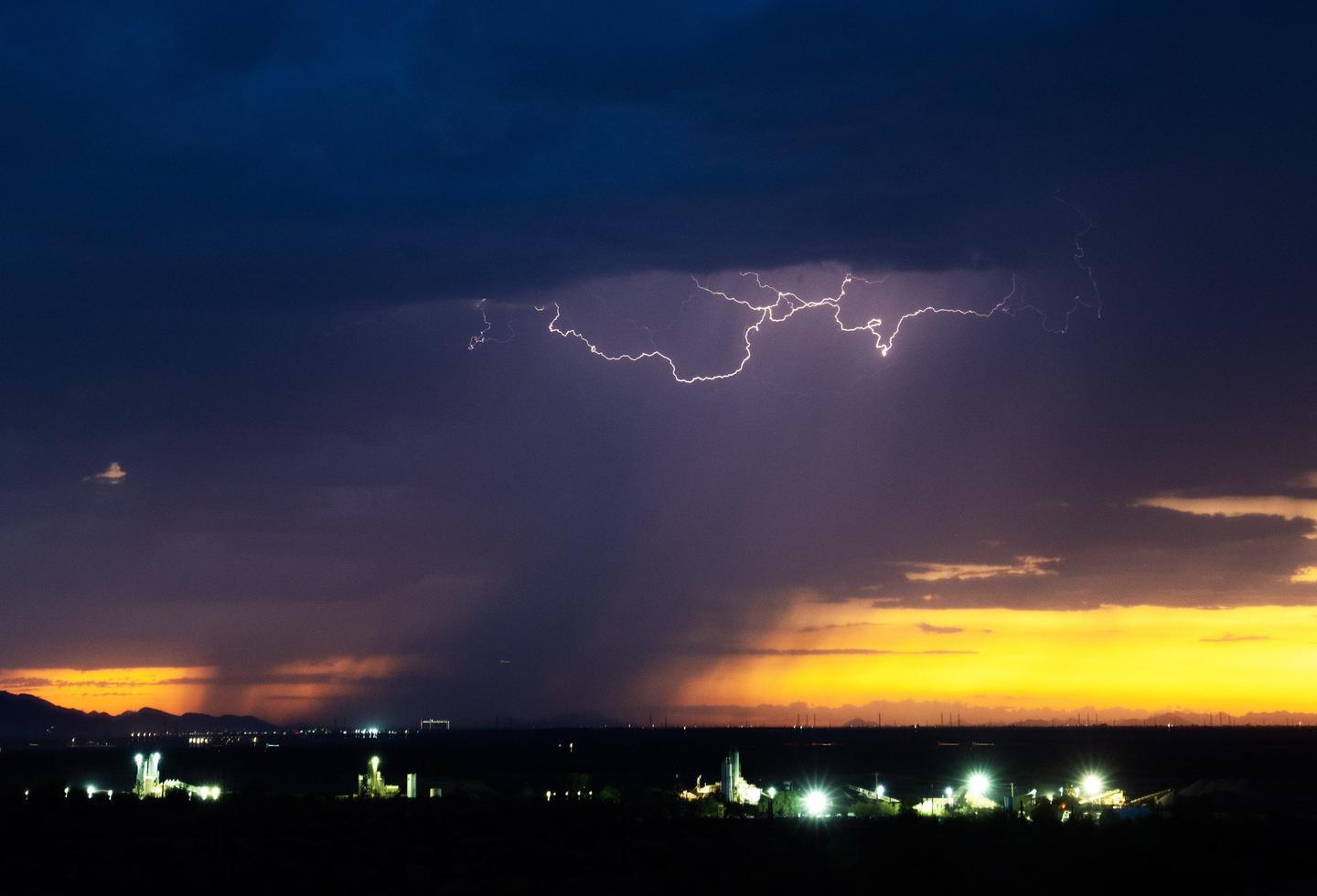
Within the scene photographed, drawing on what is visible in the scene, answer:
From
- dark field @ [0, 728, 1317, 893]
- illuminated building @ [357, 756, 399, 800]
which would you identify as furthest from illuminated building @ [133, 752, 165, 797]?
illuminated building @ [357, 756, 399, 800]

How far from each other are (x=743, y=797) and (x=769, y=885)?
23.2 metres

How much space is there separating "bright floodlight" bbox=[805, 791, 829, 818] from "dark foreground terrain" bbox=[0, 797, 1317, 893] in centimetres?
612

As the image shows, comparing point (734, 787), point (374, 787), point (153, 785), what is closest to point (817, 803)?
point (734, 787)

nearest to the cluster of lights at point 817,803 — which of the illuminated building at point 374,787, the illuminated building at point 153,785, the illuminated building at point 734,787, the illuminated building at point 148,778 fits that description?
the illuminated building at point 734,787

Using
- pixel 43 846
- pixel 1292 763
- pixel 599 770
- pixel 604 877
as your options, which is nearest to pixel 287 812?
pixel 43 846

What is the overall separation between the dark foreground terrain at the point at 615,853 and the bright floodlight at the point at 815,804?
241 inches

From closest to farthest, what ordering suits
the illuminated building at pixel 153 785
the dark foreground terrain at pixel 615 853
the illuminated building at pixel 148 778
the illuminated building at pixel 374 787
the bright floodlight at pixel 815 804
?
the dark foreground terrain at pixel 615 853
the bright floodlight at pixel 815 804
the illuminated building at pixel 153 785
the illuminated building at pixel 148 778
the illuminated building at pixel 374 787

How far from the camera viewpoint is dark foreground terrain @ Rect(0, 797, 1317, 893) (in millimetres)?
27266

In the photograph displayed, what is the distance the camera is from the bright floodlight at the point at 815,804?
45906 millimetres

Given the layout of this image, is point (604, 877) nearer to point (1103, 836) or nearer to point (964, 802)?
point (1103, 836)

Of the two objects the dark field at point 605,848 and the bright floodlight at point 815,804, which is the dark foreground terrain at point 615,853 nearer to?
the dark field at point 605,848

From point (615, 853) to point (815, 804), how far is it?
15335 mm

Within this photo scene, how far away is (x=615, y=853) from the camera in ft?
106

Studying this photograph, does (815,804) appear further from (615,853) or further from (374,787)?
(374,787)
